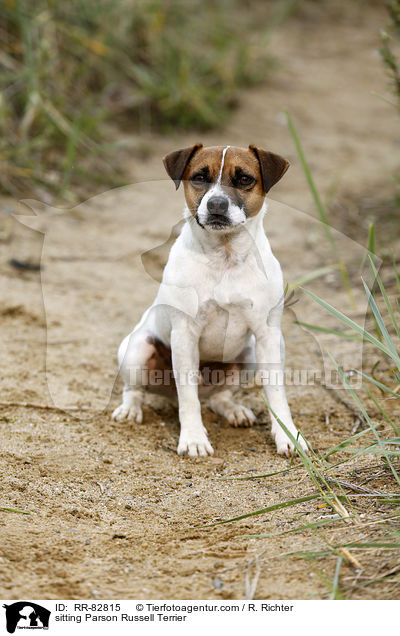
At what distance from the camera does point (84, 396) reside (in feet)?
14.0

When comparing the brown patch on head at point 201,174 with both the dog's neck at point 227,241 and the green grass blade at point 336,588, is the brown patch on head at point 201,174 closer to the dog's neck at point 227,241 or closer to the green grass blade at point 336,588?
the dog's neck at point 227,241

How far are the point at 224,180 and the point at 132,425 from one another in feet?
4.70

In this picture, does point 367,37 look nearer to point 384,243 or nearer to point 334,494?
point 384,243

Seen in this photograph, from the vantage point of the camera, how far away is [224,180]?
3516 mm

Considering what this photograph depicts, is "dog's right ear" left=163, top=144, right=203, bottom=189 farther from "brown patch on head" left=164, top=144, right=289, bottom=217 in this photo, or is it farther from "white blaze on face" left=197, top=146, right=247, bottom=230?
"white blaze on face" left=197, top=146, right=247, bottom=230

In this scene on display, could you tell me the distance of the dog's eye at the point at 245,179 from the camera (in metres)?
3.53

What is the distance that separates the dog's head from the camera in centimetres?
343

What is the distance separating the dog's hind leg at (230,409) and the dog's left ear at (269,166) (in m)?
1.26

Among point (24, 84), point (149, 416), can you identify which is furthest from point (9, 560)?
point (24, 84)

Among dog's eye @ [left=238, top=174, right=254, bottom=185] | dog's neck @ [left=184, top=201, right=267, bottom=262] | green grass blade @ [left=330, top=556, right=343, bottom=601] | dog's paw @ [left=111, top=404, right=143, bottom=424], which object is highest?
dog's eye @ [left=238, top=174, right=254, bottom=185]

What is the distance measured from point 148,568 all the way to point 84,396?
178 cm
